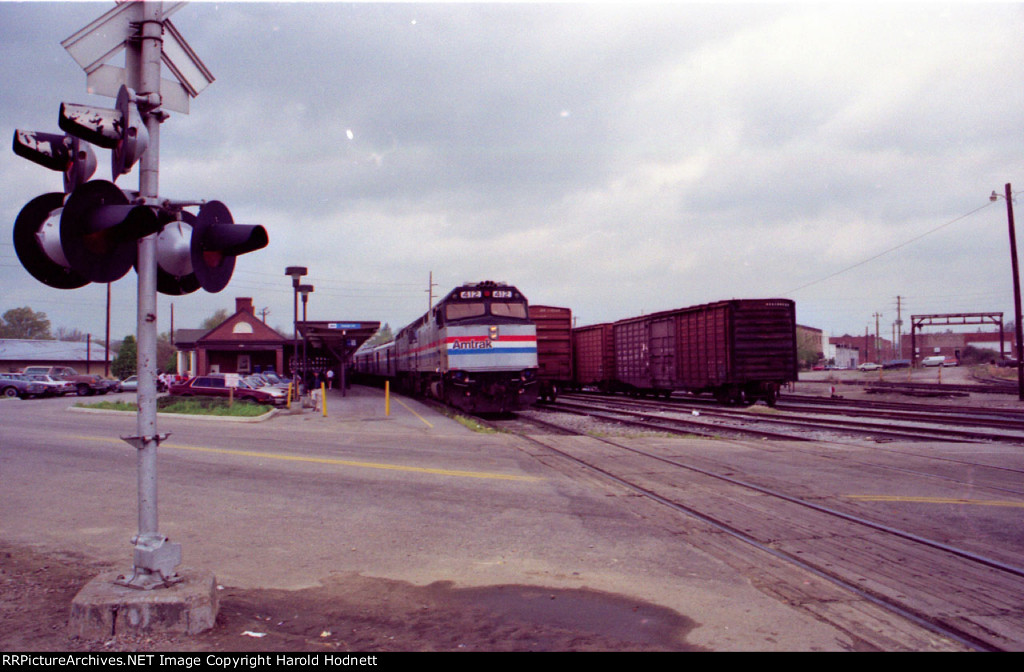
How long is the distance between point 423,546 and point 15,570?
3.13m

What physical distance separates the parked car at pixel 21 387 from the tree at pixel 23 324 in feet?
237

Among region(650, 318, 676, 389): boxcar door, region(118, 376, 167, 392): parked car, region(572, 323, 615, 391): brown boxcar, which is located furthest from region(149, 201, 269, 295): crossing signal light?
region(118, 376, 167, 392): parked car

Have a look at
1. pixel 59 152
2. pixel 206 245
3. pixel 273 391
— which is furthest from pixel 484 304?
pixel 59 152

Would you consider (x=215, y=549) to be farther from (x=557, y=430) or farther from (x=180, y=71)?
(x=557, y=430)

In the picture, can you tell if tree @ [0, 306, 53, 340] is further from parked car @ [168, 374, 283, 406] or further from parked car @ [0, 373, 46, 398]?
parked car @ [168, 374, 283, 406]

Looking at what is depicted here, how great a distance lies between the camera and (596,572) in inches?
205

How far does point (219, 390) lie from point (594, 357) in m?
16.7

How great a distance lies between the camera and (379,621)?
421cm

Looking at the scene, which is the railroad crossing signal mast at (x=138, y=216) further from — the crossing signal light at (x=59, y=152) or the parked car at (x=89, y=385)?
the parked car at (x=89, y=385)

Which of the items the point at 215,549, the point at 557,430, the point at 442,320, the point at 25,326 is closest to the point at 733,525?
the point at 215,549

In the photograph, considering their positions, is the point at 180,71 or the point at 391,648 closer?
the point at 391,648

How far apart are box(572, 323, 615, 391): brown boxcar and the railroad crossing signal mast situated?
27.7 meters

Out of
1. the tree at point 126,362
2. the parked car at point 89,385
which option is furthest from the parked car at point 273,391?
the tree at point 126,362

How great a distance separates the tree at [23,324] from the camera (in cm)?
9769
